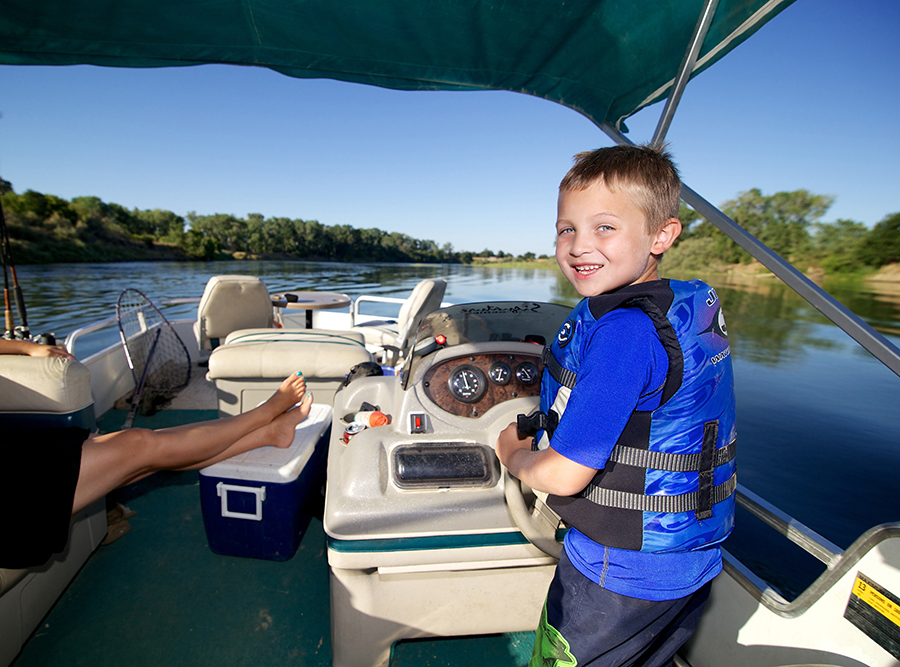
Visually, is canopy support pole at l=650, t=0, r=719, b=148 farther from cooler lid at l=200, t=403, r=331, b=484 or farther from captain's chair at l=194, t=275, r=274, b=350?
captain's chair at l=194, t=275, r=274, b=350

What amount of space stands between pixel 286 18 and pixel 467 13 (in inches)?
35.8

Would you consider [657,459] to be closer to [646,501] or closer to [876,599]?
[646,501]

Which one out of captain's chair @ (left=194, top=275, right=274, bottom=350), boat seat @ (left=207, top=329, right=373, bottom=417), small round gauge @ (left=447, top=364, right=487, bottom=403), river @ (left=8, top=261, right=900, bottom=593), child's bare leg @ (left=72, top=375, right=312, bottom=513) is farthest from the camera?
river @ (left=8, top=261, right=900, bottom=593)

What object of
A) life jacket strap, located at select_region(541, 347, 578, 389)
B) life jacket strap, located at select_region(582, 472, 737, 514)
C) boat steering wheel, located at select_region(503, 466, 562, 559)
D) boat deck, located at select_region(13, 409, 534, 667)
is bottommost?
boat deck, located at select_region(13, 409, 534, 667)

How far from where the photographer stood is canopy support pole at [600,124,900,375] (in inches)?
45.2

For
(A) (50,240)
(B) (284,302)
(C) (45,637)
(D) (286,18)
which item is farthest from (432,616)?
(A) (50,240)

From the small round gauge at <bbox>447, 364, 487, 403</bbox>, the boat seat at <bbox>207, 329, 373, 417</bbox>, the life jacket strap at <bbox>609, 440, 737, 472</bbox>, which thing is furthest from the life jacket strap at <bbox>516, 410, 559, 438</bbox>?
the boat seat at <bbox>207, 329, 373, 417</bbox>

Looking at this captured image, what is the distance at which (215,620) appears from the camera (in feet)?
5.89

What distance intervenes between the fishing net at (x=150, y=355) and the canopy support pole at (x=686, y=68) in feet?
13.8

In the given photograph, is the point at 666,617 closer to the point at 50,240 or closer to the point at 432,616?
the point at 432,616

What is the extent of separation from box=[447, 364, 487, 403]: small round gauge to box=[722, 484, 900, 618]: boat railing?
99 cm

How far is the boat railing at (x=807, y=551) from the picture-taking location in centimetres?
101

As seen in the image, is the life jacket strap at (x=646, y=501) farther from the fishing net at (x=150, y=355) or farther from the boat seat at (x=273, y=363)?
the fishing net at (x=150, y=355)

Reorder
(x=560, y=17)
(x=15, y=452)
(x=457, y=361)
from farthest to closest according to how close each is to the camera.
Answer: (x=560, y=17) → (x=457, y=361) → (x=15, y=452)
